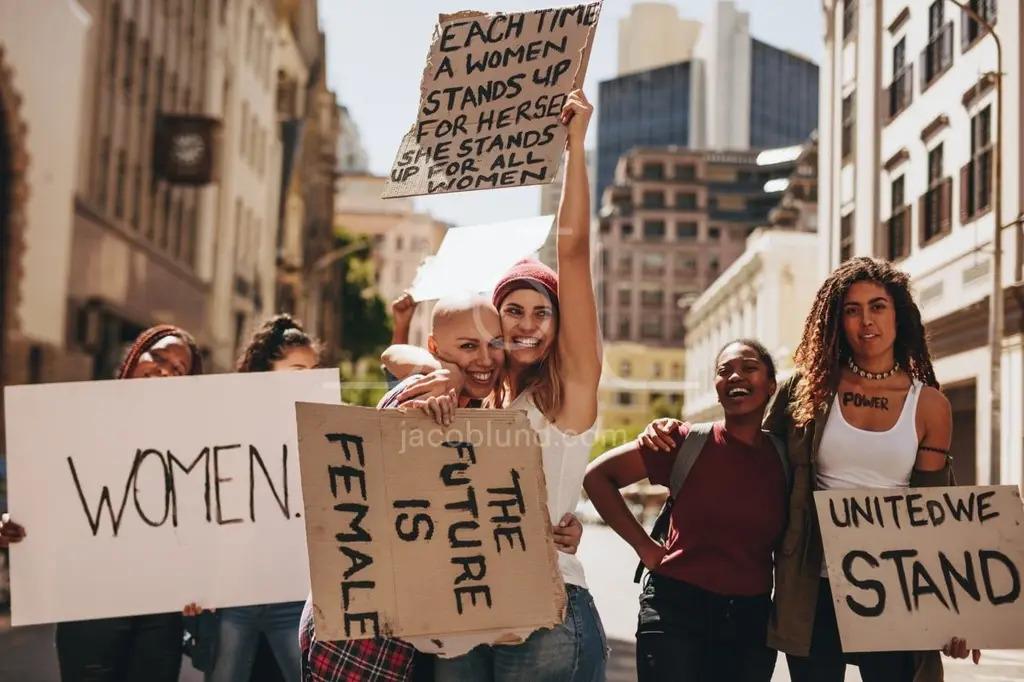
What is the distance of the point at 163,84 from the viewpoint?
28.6 metres

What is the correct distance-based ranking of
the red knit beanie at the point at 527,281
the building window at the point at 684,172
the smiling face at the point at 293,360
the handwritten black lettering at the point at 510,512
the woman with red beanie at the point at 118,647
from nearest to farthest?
the handwritten black lettering at the point at 510,512 → the red knit beanie at the point at 527,281 → the woman with red beanie at the point at 118,647 → the smiling face at the point at 293,360 → the building window at the point at 684,172

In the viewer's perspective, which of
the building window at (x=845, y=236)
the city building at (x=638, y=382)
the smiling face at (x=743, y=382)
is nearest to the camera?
the smiling face at (x=743, y=382)

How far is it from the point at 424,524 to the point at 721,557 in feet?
4.34

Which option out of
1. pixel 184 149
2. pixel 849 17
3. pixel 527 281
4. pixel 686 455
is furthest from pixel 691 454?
pixel 849 17

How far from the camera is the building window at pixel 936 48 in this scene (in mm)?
22328

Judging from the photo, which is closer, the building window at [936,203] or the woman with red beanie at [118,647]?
the woman with red beanie at [118,647]

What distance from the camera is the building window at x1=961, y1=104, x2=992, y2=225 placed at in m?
20.0

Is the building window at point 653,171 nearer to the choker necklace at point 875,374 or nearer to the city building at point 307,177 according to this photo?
the city building at point 307,177

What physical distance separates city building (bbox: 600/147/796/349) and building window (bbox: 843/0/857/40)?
88.0 meters

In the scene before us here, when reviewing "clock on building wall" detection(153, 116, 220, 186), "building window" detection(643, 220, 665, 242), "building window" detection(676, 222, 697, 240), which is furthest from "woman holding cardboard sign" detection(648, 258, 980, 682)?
"building window" detection(676, 222, 697, 240)

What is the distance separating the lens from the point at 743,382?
4.65 metres

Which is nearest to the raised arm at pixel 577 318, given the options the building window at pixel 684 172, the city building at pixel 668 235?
the city building at pixel 668 235

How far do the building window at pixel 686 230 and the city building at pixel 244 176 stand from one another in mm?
77570

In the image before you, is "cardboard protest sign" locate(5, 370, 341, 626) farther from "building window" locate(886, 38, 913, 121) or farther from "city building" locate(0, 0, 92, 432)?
"building window" locate(886, 38, 913, 121)
